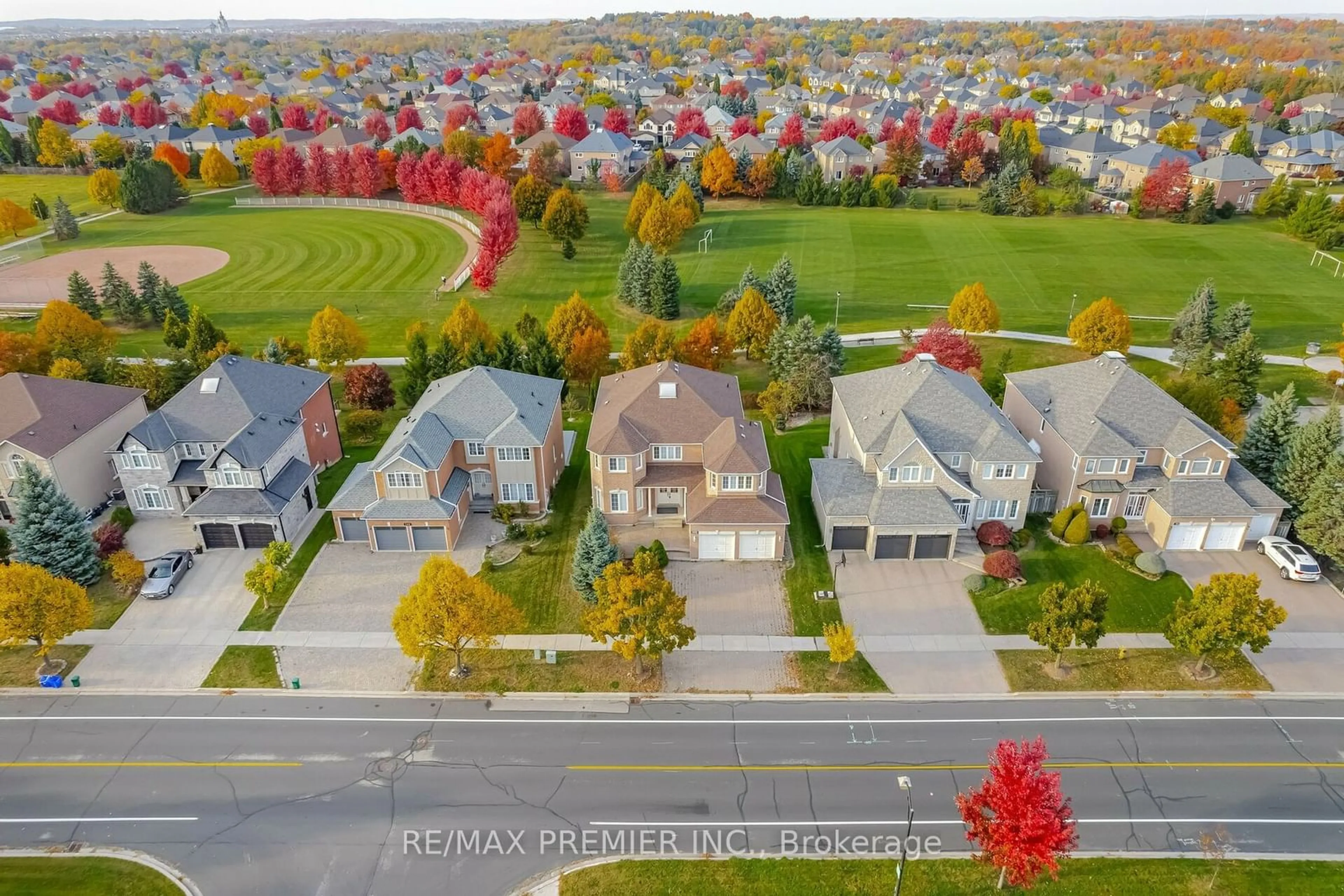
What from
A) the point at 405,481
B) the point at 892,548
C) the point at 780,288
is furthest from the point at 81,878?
the point at 780,288

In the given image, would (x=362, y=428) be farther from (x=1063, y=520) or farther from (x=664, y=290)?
(x=1063, y=520)

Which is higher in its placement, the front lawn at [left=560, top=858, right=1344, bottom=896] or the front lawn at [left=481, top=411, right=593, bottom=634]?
the front lawn at [left=481, top=411, right=593, bottom=634]

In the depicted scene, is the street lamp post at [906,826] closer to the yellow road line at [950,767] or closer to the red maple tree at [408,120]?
the yellow road line at [950,767]

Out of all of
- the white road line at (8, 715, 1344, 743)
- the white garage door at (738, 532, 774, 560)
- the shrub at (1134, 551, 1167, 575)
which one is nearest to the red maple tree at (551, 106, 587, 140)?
the white garage door at (738, 532, 774, 560)

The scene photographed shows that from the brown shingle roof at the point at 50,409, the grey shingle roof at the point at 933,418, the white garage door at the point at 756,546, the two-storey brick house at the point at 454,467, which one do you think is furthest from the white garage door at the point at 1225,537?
the brown shingle roof at the point at 50,409

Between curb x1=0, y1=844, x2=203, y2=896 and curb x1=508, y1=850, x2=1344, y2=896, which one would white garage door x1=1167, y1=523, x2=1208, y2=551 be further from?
curb x1=0, y1=844, x2=203, y2=896
